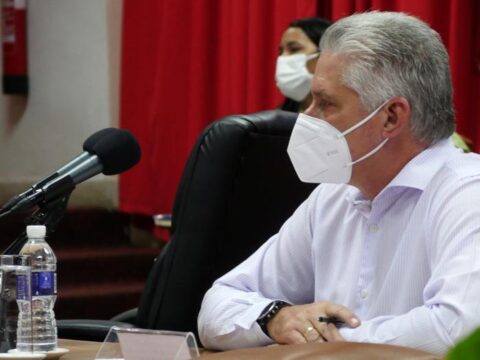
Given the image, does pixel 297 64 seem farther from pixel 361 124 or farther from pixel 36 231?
pixel 36 231

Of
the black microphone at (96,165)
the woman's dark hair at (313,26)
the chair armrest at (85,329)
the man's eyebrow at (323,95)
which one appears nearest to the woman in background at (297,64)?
the woman's dark hair at (313,26)

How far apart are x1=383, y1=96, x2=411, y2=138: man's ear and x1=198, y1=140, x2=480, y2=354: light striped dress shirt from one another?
7 centimetres

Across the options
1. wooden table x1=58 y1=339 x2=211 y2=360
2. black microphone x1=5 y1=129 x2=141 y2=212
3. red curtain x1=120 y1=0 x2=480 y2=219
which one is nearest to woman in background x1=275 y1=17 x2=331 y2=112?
red curtain x1=120 y1=0 x2=480 y2=219

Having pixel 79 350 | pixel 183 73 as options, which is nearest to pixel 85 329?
pixel 79 350

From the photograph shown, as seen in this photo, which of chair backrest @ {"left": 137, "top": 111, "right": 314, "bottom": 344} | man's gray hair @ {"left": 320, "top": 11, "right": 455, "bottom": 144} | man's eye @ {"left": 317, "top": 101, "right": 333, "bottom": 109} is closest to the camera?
man's gray hair @ {"left": 320, "top": 11, "right": 455, "bottom": 144}

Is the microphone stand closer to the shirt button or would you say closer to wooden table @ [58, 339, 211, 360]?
wooden table @ [58, 339, 211, 360]

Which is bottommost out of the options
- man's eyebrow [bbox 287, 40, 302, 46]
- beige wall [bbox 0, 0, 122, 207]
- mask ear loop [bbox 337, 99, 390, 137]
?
beige wall [bbox 0, 0, 122, 207]

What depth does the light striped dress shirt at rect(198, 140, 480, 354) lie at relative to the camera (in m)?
1.67

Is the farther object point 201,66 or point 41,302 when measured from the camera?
point 201,66

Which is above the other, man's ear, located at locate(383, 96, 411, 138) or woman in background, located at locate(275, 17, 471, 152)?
man's ear, located at locate(383, 96, 411, 138)

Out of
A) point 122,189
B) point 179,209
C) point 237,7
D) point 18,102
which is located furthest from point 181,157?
point 179,209

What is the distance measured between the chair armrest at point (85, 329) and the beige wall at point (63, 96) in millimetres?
3662

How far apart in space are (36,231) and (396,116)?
2.26ft

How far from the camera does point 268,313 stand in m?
1.90
